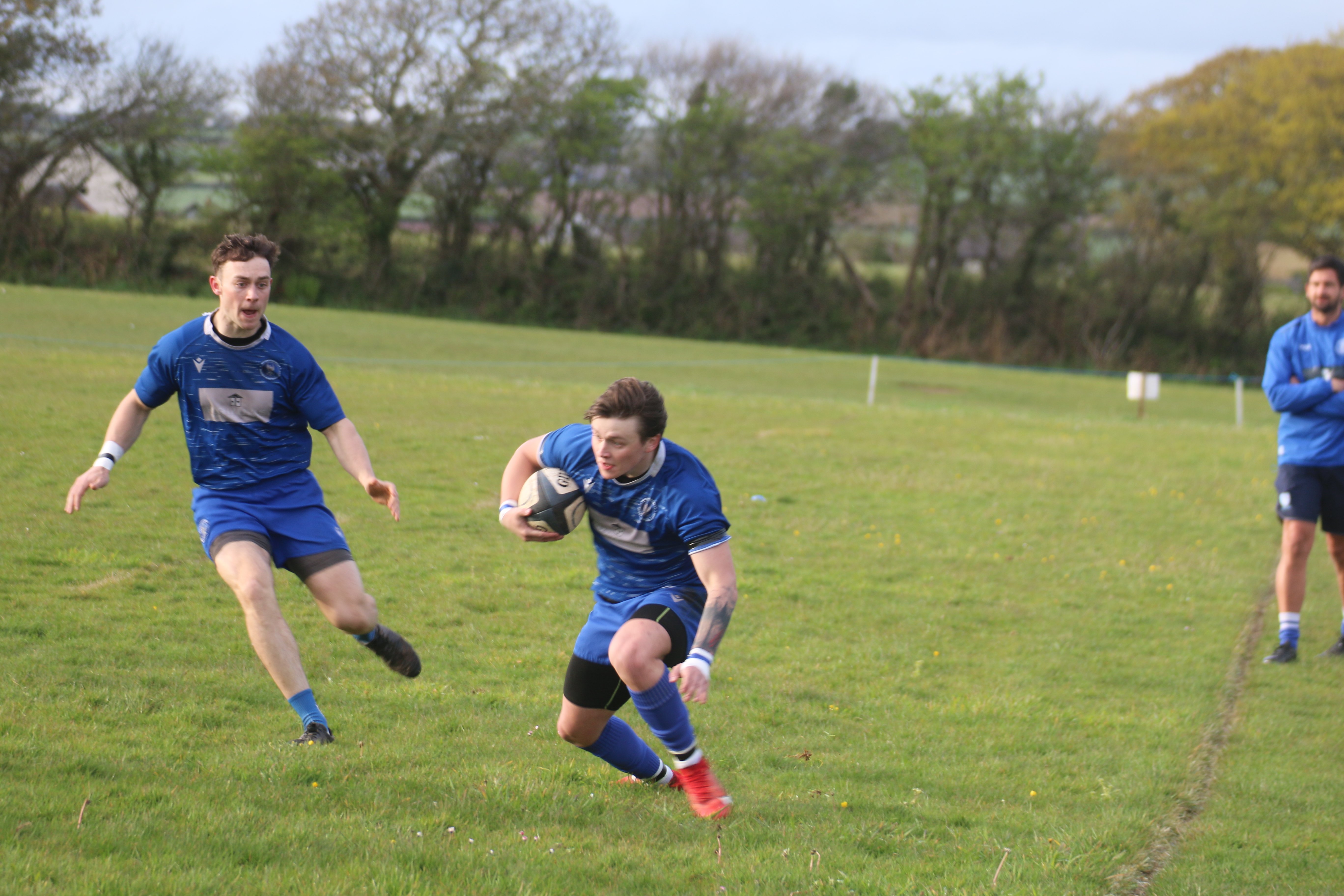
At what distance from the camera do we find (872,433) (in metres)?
18.3

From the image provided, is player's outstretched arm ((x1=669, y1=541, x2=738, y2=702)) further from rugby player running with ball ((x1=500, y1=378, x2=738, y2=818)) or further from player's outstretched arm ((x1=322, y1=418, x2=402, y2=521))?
player's outstretched arm ((x1=322, y1=418, x2=402, y2=521))

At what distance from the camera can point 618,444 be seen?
4148mm

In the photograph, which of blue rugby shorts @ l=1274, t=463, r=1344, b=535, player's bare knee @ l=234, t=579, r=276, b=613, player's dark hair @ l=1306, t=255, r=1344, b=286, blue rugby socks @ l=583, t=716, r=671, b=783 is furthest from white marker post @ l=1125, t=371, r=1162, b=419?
player's bare knee @ l=234, t=579, r=276, b=613

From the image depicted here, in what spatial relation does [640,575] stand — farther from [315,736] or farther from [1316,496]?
[1316,496]

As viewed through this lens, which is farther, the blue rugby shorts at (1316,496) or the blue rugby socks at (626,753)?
the blue rugby shorts at (1316,496)

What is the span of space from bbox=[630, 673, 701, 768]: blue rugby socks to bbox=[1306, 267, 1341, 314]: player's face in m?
5.56

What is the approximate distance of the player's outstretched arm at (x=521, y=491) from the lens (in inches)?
171

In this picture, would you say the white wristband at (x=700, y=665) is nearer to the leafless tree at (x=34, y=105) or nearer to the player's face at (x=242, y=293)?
the player's face at (x=242, y=293)

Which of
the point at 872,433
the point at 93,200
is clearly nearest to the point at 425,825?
the point at 872,433

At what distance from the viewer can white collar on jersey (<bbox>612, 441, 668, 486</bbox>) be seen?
14.4 ft

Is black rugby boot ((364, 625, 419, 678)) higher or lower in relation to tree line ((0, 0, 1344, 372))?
lower

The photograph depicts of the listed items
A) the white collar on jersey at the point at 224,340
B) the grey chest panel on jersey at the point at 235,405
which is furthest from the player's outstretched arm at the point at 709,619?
the white collar on jersey at the point at 224,340

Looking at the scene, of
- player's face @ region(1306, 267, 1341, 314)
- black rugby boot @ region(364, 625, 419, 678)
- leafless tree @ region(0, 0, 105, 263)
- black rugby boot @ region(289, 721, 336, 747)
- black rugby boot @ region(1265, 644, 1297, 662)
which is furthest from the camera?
leafless tree @ region(0, 0, 105, 263)

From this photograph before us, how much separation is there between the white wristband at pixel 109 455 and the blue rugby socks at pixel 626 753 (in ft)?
7.97
